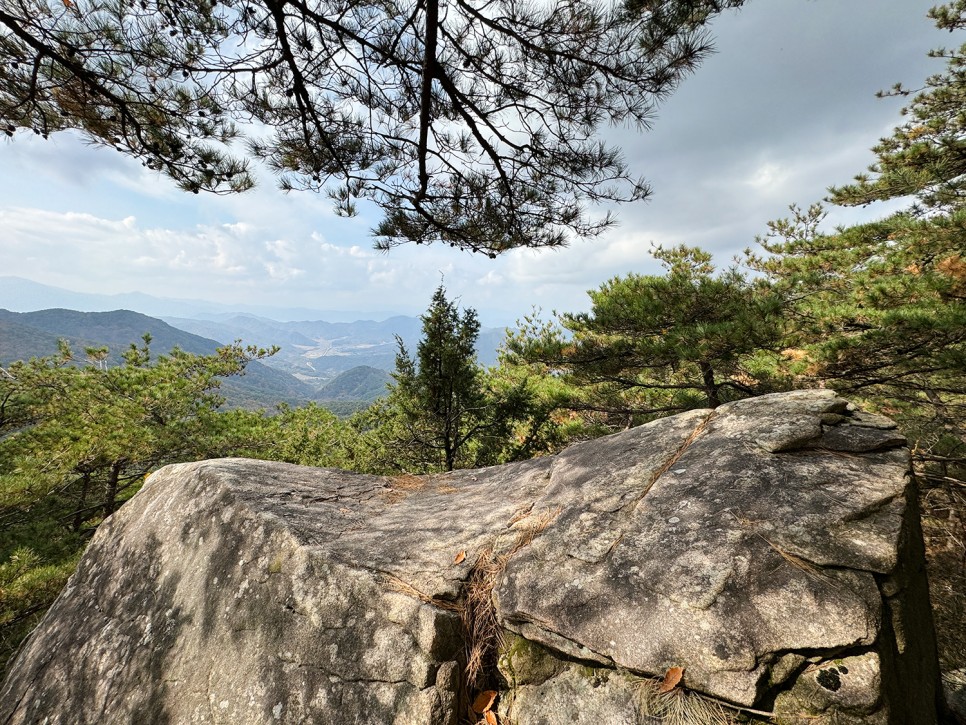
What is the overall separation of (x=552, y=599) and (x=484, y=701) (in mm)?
635

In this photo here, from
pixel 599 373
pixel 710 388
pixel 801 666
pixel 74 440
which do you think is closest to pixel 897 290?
pixel 710 388

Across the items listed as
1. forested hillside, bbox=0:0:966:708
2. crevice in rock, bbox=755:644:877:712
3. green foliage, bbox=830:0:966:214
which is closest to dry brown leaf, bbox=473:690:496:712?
crevice in rock, bbox=755:644:877:712

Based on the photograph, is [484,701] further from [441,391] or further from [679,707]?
[441,391]

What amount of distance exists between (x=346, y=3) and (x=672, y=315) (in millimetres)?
6152

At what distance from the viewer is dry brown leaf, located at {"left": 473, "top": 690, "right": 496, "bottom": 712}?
6.98 feet

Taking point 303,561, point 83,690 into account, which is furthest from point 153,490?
point 303,561

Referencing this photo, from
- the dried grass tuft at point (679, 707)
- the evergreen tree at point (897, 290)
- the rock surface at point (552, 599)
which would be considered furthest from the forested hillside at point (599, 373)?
the dried grass tuft at point (679, 707)

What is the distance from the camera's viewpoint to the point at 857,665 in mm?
1643

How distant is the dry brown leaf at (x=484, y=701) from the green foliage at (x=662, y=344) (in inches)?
215

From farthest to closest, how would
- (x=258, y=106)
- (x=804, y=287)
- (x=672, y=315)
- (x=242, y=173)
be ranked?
(x=672, y=315) → (x=804, y=287) → (x=242, y=173) → (x=258, y=106)

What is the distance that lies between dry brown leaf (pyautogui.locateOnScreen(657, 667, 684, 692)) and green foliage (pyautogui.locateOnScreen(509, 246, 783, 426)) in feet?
17.1

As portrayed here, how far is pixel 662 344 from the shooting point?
6.85 meters

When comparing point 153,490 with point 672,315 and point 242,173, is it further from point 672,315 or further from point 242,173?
point 672,315

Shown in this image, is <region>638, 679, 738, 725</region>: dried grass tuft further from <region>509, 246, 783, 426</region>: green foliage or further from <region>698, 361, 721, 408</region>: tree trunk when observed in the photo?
<region>698, 361, 721, 408</region>: tree trunk
